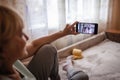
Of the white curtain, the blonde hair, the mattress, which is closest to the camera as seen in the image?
the blonde hair

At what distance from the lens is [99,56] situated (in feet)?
5.96

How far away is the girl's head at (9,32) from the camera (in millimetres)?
599

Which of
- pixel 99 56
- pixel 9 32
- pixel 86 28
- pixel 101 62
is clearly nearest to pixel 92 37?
pixel 99 56

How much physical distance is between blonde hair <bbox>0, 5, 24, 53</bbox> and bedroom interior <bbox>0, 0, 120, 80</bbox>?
28.4 inches

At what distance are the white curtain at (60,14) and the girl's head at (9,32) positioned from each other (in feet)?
2.99

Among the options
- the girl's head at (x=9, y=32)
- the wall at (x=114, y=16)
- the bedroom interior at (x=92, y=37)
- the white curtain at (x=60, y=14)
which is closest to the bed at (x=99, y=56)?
the bedroom interior at (x=92, y=37)

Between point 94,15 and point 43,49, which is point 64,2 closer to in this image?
point 94,15

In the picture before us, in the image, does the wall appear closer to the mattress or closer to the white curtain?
the white curtain

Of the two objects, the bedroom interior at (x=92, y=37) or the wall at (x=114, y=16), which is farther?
the wall at (x=114, y=16)

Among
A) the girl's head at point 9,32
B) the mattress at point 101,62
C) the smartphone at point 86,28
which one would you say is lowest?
the mattress at point 101,62

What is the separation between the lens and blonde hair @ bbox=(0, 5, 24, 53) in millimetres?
596

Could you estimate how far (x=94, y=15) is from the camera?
229cm

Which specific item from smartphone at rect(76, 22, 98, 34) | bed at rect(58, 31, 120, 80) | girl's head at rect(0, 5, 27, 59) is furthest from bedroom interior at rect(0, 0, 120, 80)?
girl's head at rect(0, 5, 27, 59)

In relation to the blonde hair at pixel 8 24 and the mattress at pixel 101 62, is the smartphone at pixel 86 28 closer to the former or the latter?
the mattress at pixel 101 62
